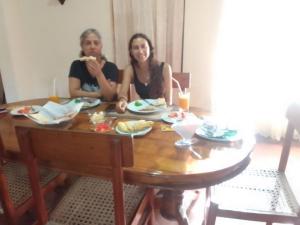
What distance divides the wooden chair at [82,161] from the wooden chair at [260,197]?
0.40 metres

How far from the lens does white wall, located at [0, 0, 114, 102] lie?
2902 mm

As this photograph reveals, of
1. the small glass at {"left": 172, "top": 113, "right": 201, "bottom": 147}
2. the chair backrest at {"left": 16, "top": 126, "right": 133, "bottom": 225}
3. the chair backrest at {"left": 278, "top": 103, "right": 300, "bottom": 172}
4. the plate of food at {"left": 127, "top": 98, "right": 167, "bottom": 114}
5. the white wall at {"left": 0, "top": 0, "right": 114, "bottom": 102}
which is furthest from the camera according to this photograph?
A: the white wall at {"left": 0, "top": 0, "right": 114, "bottom": 102}

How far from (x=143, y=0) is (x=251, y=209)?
2.19m

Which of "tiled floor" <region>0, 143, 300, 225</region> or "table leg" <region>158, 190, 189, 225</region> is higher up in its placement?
"table leg" <region>158, 190, 189, 225</region>

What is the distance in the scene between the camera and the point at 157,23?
2.64 meters

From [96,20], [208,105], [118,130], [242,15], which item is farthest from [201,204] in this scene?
[96,20]

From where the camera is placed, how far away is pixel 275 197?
1255mm

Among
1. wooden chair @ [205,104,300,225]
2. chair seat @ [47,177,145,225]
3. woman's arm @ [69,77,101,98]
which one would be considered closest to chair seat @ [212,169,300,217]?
wooden chair @ [205,104,300,225]

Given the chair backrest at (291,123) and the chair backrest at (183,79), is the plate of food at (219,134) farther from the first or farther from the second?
the chair backrest at (183,79)

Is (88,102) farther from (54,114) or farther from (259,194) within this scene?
(259,194)

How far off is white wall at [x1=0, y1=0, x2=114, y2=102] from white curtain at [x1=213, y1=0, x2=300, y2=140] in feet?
4.10

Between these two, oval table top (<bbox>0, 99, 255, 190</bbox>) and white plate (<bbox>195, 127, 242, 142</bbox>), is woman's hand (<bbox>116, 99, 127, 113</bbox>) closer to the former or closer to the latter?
oval table top (<bbox>0, 99, 255, 190</bbox>)

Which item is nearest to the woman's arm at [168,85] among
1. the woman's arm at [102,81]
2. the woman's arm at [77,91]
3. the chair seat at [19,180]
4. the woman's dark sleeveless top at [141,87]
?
the woman's dark sleeveless top at [141,87]

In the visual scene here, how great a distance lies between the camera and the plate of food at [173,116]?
145 cm
